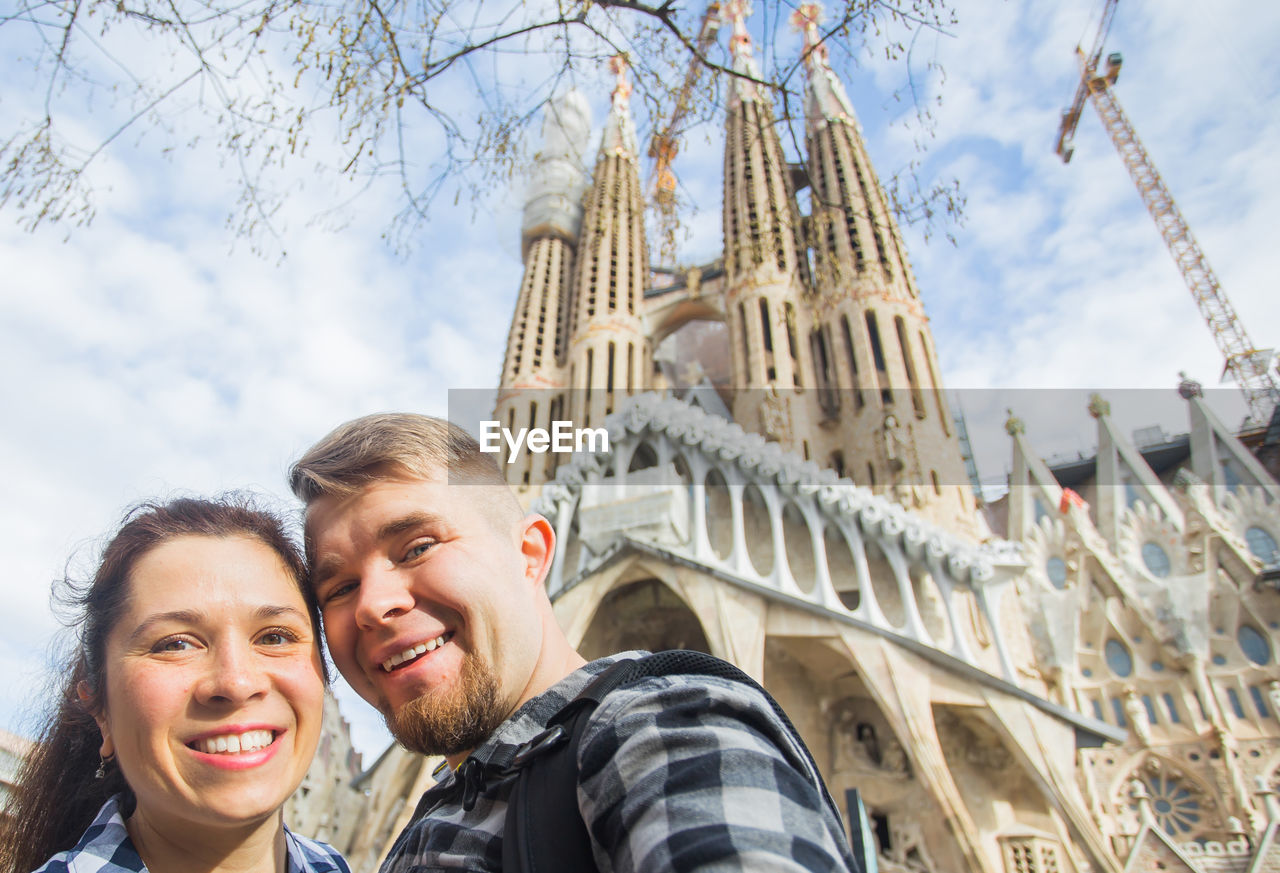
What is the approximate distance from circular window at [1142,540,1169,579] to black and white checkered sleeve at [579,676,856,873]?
78.3 feet

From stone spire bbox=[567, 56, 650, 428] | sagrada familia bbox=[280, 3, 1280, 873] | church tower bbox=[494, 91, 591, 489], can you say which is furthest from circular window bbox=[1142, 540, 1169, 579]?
church tower bbox=[494, 91, 591, 489]

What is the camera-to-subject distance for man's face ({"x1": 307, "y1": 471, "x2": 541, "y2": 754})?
4.40 feet

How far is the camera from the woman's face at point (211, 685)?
137 centimetres

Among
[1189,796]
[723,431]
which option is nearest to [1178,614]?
[1189,796]

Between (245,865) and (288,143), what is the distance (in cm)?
313

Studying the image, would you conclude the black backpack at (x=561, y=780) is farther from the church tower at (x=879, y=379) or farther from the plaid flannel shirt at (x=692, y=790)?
the church tower at (x=879, y=379)

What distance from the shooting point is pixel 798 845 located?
83 cm

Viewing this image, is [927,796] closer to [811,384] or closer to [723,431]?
[723,431]

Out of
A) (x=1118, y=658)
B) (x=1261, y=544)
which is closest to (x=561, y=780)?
(x=1118, y=658)

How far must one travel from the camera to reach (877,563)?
14508 mm

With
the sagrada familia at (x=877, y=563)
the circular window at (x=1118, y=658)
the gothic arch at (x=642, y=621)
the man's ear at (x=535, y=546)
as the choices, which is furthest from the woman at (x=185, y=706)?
the circular window at (x=1118, y=658)

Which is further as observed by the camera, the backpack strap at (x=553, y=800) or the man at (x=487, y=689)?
the backpack strap at (x=553, y=800)

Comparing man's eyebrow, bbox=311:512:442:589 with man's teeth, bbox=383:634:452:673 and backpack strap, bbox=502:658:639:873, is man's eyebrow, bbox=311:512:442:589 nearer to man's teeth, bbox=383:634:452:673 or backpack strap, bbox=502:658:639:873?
man's teeth, bbox=383:634:452:673

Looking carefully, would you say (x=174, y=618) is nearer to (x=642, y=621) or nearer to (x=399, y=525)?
(x=399, y=525)
